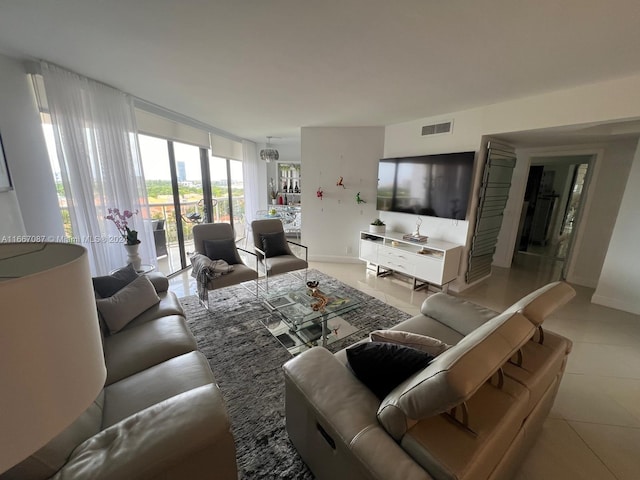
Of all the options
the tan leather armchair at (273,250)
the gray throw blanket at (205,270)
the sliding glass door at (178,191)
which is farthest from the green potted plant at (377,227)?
the sliding glass door at (178,191)

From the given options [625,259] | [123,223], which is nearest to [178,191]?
[123,223]

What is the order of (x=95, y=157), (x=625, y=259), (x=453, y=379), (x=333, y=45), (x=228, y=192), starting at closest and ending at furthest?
(x=453, y=379) < (x=333, y=45) < (x=95, y=157) < (x=625, y=259) < (x=228, y=192)

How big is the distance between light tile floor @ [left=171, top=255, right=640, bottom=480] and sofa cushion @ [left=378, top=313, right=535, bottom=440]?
100 cm

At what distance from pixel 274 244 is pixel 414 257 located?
1.95 metres

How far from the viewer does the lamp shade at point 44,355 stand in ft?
1.21

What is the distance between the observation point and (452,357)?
0.89 meters

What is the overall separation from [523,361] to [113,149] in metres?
3.89

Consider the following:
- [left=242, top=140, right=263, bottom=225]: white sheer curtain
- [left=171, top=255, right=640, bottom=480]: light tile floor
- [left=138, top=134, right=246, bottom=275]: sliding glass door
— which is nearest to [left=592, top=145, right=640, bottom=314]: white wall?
[left=171, top=255, right=640, bottom=480]: light tile floor

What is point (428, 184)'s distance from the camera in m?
3.61

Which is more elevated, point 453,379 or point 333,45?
point 333,45

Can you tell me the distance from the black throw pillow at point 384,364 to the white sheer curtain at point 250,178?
17.6 ft

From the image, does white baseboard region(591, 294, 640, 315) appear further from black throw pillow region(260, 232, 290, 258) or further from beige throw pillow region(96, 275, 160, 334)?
beige throw pillow region(96, 275, 160, 334)

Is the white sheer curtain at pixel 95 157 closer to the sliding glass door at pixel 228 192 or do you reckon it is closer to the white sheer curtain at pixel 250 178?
the sliding glass door at pixel 228 192

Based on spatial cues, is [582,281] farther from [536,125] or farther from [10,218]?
[10,218]
